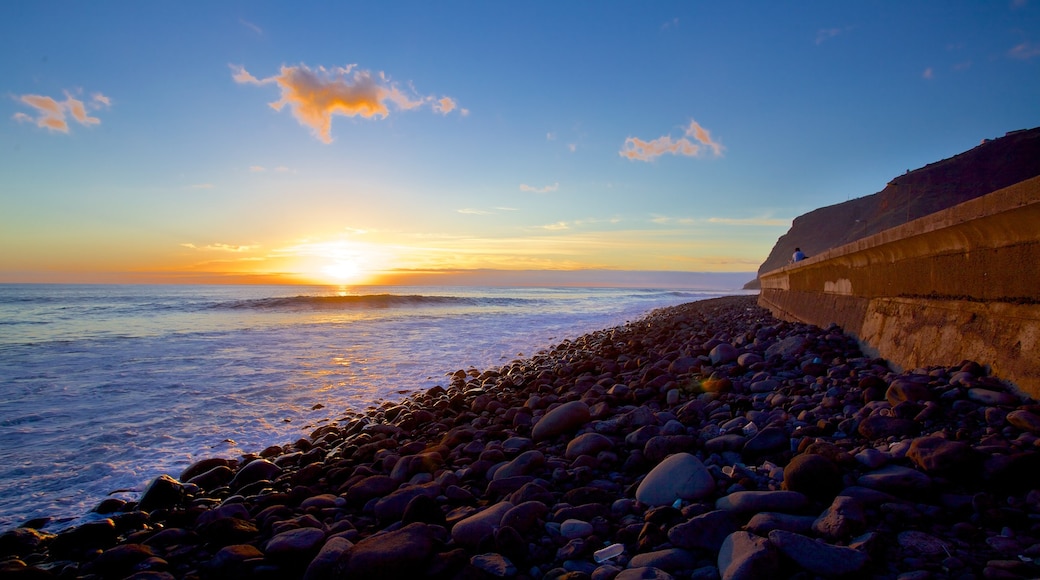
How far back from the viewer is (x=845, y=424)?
92.8 inches

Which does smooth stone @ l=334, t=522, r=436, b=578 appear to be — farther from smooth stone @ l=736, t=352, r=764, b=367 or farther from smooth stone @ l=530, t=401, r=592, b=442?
smooth stone @ l=736, t=352, r=764, b=367

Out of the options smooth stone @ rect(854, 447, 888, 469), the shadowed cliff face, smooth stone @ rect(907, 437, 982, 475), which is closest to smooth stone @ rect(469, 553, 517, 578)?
smooth stone @ rect(854, 447, 888, 469)

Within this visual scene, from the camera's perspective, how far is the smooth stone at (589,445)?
9.03 ft

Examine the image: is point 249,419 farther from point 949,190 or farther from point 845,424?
point 949,190

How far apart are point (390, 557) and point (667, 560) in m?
0.98

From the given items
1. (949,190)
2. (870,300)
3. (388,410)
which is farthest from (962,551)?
(949,190)

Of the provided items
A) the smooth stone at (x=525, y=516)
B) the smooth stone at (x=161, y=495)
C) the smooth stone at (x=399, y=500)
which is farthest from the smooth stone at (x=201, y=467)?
the smooth stone at (x=525, y=516)

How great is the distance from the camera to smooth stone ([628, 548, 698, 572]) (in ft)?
5.20

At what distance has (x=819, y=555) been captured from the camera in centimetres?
143

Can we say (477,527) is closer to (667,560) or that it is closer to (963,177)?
(667,560)

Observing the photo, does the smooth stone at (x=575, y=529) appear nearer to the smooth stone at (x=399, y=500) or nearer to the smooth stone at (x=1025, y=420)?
the smooth stone at (x=399, y=500)

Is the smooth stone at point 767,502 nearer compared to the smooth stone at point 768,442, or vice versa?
A: the smooth stone at point 767,502

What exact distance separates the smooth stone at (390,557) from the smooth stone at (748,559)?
1.03 meters

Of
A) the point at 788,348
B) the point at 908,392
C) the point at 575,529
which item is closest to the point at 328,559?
the point at 575,529
